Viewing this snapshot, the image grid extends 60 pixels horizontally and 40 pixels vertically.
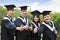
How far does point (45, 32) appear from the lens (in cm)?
478

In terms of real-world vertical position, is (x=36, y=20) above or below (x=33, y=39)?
above

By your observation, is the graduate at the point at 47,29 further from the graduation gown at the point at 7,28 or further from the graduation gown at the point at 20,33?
the graduation gown at the point at 7,28

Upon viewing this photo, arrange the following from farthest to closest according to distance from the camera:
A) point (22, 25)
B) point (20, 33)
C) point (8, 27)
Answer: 1. point (20, 33)
2. point (22, 25)
3. point (8, 27)

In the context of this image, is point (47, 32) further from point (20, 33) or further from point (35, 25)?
point (20, 33)

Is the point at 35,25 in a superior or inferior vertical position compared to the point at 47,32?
superior

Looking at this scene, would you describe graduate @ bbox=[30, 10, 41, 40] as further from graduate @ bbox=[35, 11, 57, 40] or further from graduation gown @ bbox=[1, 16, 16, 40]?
graduation gown @ bbox=[1, 16, 16, 40]

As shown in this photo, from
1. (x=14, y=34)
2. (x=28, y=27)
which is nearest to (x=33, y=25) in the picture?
(x=28, y=27)

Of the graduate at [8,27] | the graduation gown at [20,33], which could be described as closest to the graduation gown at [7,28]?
the graduate at [8,27]

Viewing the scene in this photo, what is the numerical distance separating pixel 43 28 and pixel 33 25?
0.23 metres

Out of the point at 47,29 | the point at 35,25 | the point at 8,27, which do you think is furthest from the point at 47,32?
the point at 8,27

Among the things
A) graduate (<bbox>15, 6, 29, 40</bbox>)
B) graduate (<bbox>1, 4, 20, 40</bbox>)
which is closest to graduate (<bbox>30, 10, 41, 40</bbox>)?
graduate (<bbox>15, 6, 29, 40</bbox>)

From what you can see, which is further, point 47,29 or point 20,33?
point 20,33

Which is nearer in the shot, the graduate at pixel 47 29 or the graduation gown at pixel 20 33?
the graduate at pixel 47 29

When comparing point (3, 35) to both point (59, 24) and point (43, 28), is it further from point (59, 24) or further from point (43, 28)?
point (59, 24)
